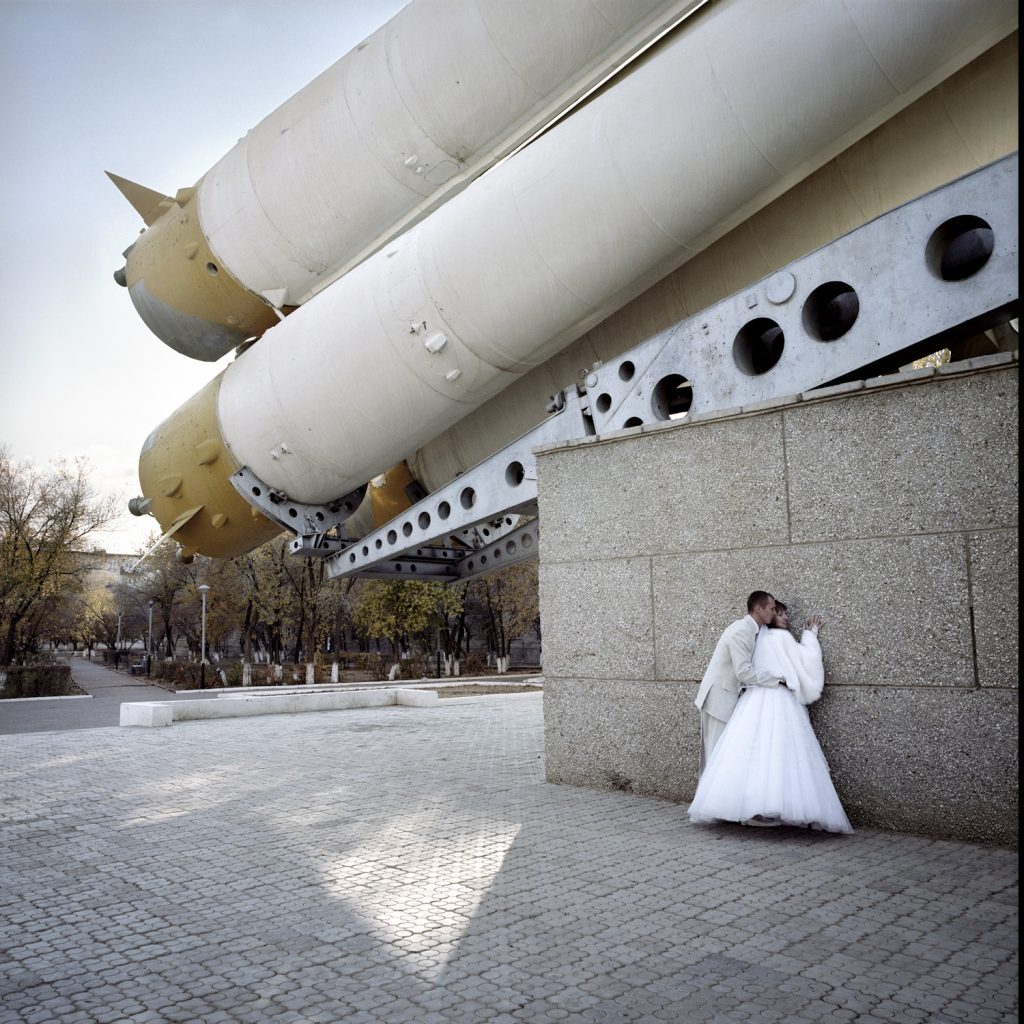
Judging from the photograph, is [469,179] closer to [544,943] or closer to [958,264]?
[958,264]

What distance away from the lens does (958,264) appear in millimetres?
6105

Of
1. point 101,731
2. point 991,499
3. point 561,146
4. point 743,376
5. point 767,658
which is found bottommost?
point 101,731

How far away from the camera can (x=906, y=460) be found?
5312 millimetres

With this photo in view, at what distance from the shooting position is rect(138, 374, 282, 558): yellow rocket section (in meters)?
10.9

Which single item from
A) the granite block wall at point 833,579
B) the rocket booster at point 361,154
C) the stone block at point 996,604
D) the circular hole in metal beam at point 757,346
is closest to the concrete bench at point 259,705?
the rocket booster at point 361,154

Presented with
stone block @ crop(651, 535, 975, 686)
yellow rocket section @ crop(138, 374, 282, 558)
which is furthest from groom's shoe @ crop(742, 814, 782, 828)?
yellow rocket section @ crop(138, 374, 282, 558)

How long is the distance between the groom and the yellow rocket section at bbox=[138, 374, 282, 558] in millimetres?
6994

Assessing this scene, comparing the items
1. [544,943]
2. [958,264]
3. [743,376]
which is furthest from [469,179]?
[544,943]

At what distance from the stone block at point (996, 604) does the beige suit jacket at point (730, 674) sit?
3.74 feet

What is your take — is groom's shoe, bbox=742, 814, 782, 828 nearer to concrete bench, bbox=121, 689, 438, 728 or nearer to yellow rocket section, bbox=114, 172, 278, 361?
yellow rocket section, bbox=114, 172, 278, 361

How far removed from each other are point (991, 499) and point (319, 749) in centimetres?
717

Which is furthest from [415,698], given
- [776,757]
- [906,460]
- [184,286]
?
[906,460]

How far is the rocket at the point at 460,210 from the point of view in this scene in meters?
6.51

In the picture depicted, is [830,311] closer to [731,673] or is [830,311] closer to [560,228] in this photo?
[560,228]
